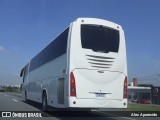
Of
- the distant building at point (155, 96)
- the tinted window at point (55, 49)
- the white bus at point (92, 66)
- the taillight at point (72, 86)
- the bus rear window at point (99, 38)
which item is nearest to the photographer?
the taillight at point (72, 86)

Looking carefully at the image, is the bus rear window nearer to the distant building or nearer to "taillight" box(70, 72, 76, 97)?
"taillight" box(70, 72, 76, 97)

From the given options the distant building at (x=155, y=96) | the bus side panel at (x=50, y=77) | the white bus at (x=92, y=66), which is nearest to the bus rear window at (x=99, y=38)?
the white bus at (x=92, y=66)

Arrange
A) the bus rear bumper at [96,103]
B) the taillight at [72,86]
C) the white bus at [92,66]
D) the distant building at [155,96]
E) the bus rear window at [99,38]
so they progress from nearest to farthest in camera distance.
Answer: the bus rear bumper at [96,103]
the taillight at [72,86]
the white bus at [92,66]
the bus rear window at [99,38]
the distant building at [155,96]

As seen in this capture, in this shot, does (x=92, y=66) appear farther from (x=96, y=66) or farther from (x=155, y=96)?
(x=155, y=96)

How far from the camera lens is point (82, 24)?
14.7m

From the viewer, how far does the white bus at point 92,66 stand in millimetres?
14188

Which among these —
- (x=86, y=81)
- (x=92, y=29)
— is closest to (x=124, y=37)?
(x=92, y=29)

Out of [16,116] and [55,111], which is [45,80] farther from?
[16,116]

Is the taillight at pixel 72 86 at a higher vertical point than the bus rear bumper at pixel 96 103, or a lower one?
higher

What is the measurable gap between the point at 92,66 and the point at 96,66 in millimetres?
176

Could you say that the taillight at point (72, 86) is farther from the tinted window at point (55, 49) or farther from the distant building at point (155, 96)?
the distant building at point (155, 96)

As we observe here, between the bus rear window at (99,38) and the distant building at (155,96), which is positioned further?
the distant building at (155,96)

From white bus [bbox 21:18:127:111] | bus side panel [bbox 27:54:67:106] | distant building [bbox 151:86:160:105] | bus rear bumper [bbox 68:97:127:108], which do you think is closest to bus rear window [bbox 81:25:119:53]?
white bus [bbox 21:18:127:111]

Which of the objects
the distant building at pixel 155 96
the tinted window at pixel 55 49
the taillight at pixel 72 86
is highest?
the tinted window at pixel 55 49
